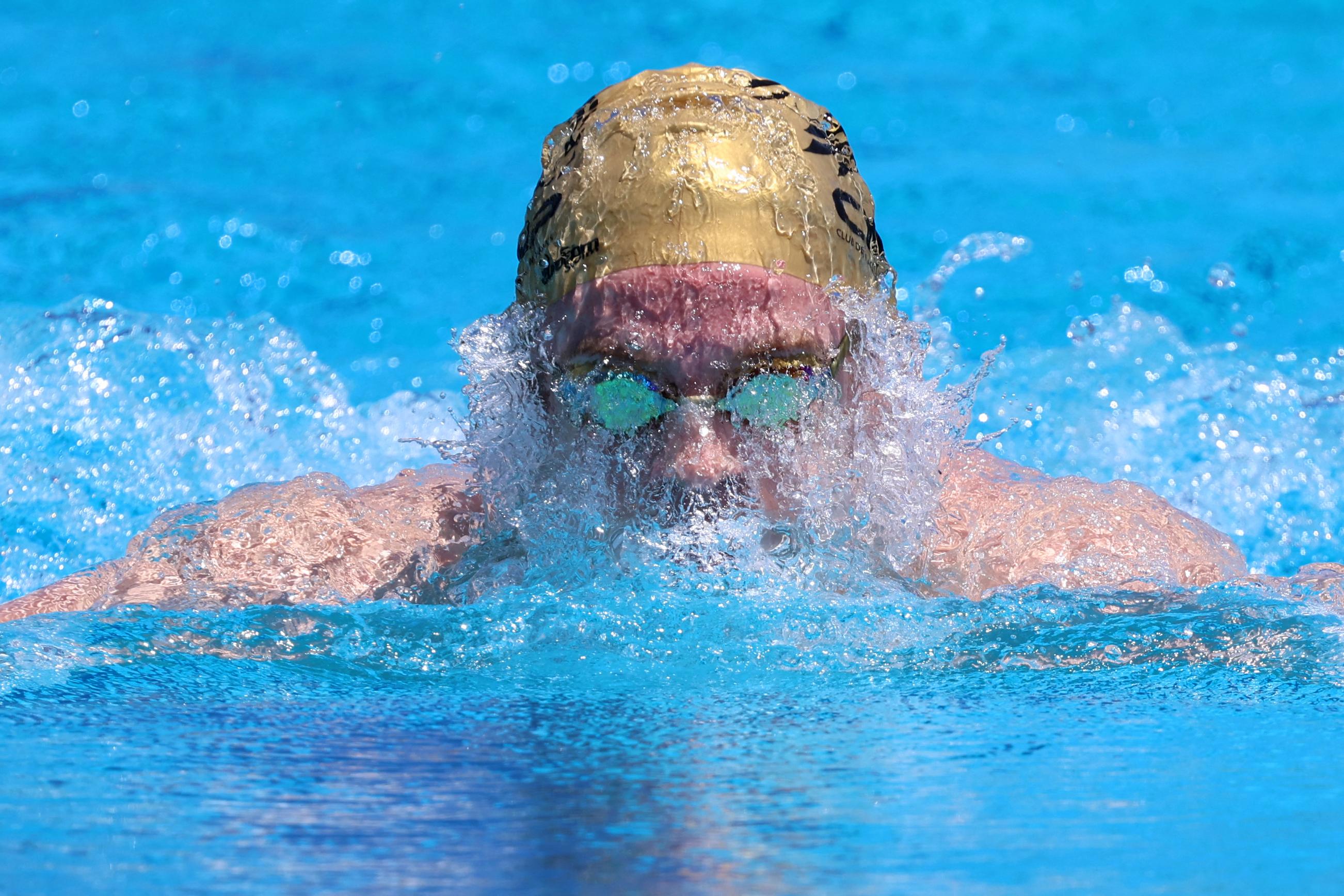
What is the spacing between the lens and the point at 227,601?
6.97 ft

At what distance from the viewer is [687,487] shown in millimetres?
2041

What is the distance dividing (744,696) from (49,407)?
3.15 metres

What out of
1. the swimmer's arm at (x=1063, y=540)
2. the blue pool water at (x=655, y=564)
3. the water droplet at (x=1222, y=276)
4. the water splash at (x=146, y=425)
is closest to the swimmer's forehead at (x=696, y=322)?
the blue pool water at (x=655, y=564)

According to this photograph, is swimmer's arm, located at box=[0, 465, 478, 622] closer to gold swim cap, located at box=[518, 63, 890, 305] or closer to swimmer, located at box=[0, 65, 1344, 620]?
swimmer, located at box=[0, 65, 1344, 620]

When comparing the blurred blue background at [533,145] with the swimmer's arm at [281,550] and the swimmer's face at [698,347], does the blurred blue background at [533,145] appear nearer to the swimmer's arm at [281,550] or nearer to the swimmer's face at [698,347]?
the swimmer's arm at [281,550]

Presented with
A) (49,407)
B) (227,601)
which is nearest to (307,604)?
(227,601)

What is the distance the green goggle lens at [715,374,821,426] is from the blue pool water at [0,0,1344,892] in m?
0.27

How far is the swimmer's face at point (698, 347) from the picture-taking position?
203 centimetres

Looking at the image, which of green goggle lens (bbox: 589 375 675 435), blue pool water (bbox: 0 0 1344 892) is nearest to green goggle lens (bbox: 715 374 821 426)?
green goggle lens (bbox: 589 375 675 435)

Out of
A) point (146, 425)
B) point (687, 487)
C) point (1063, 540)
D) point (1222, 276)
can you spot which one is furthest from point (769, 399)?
point (1222, 276)

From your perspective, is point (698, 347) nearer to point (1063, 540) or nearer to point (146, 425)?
point (1063, 540)

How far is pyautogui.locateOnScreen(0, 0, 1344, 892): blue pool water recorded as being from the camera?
109cm

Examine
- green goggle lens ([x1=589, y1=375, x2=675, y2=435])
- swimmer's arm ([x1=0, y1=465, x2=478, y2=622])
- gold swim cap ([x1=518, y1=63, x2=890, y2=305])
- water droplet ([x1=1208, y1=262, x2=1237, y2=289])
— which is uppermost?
water droplet ([x1=1208, y1=262, x2=1237, y2=289])

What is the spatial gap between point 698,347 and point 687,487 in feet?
0.73
